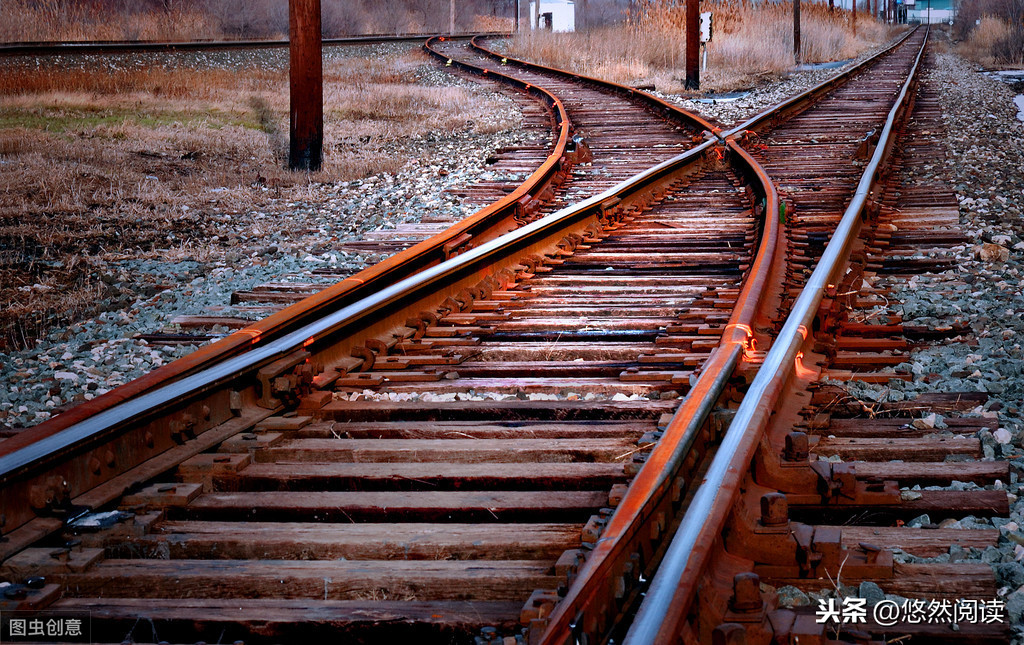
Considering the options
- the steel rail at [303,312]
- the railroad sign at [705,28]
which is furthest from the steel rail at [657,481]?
the railroad sign at [705,28]

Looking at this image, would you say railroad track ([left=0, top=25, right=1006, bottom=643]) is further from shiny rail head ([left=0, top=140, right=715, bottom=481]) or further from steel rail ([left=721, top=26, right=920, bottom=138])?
steel rail ([left=721, top=26, right=920, bottom=138])

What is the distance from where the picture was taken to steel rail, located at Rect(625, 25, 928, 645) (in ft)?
6.31

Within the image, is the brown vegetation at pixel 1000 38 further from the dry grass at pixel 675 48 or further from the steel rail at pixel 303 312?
the steel rail at pixel 303 312

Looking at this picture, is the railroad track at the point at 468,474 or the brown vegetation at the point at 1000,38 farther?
the brown vegetation at the point at 1000,38

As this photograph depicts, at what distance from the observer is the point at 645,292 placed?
5.21 meters

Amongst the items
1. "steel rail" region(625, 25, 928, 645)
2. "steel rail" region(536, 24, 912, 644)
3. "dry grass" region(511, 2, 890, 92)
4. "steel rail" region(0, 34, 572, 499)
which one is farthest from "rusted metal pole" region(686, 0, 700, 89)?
"steel rail" region(625, 25, 928, 645)

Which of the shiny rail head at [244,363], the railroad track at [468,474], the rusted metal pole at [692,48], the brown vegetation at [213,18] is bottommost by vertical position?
the railroad track at [468,474]

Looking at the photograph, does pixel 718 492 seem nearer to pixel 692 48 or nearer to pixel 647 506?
pixel 647 506

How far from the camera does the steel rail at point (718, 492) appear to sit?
6.31 ft

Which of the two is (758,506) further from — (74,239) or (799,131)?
(799,131)

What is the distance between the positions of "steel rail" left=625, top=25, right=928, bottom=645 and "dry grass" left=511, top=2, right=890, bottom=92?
15.6m

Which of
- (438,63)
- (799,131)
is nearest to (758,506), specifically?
(799,131)

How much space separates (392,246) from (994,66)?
93.6 feet

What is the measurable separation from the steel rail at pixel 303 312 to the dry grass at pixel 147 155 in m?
1.59
